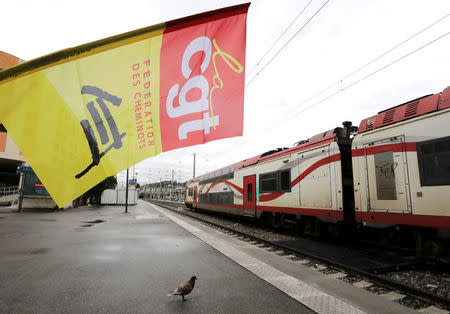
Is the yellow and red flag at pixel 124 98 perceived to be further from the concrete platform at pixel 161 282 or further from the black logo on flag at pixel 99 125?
the concrete platform at pixel 161 282

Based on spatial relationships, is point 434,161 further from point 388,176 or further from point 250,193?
point 250,193

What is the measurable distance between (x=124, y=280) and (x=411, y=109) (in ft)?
25.4

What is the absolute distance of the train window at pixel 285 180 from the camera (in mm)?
11208

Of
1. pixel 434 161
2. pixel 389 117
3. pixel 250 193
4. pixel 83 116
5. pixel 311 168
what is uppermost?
pixel 389 117

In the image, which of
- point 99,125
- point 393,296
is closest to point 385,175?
point 393,296

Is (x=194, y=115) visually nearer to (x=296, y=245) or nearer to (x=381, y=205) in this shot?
(x=381, y=205)

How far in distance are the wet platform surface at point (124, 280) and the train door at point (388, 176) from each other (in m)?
4.14

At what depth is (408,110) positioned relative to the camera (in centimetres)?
691

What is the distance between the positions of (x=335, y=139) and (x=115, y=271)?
24.3 ft

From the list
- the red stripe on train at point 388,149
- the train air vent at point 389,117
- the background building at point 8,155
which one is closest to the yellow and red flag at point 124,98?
the red stripe on train at point 388,149

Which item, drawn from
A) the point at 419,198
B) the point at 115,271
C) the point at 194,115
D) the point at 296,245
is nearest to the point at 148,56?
the point at 194,115

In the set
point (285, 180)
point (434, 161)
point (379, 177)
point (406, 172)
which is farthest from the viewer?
point (285, 180)

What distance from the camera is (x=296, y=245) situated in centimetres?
922

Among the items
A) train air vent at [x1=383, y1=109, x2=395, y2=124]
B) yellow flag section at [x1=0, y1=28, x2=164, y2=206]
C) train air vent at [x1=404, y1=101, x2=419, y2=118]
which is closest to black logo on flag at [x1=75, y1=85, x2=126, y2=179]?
yellow flag section at [x1=0, y1=28, x2=164, y2=206]
